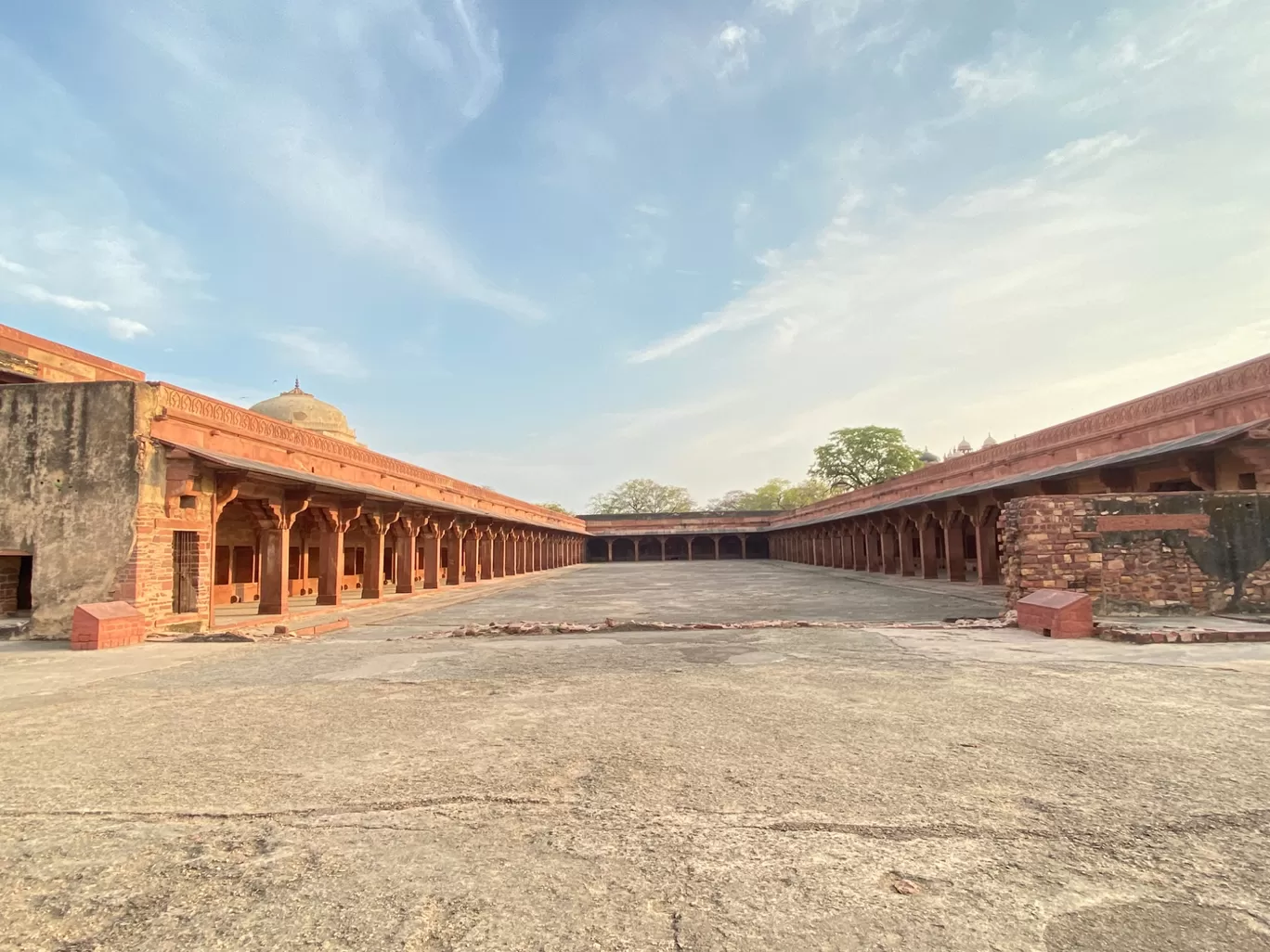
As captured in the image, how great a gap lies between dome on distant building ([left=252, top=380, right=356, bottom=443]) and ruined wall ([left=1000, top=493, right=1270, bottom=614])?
93.3 feet

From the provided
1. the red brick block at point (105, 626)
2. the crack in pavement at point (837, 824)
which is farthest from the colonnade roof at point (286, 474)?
the crack in pavement at point (837, 824)

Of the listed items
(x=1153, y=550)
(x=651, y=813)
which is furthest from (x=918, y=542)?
(x=651, y=813)

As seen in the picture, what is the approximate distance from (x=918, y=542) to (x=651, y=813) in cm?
3032

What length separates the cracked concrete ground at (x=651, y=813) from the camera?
83.2 inches

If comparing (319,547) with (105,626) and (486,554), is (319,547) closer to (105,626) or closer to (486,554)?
(105,626)

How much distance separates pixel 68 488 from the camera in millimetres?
9867

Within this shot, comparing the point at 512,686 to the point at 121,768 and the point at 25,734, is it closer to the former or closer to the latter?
the point at 121,768

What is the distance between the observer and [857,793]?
10.2 ft

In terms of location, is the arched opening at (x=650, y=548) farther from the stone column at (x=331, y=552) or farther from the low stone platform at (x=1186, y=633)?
the low stone platform at (x=1186, y=633)

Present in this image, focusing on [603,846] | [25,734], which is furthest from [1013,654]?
[25,734]

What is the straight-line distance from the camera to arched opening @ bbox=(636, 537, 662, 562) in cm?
6306

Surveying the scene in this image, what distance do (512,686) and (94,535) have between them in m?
7.92

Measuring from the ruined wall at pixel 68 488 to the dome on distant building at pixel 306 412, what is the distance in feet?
68.1

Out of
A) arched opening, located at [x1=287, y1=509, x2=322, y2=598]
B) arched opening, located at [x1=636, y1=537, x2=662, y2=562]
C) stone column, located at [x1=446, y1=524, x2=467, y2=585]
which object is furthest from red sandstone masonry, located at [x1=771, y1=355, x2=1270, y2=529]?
arched opening, located at [x1=636, y1=537, x2=662, y2=562]
